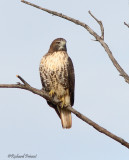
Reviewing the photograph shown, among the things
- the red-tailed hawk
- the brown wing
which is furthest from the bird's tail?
the brown wing

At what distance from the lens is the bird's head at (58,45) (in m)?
8.93

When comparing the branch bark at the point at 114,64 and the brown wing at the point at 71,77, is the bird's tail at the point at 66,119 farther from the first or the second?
the branch bark at the point at 114,64

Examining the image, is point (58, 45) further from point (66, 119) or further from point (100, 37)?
point (100, 37)

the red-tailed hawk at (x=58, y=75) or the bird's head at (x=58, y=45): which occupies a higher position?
the bird's head at (x=58, y=45)

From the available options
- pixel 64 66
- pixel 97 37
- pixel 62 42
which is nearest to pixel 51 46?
pixel 62 42

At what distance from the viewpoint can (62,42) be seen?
906 centimetres

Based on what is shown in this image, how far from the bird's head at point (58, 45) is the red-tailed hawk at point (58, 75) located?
0.04 m

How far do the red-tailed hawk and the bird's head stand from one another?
4 cm

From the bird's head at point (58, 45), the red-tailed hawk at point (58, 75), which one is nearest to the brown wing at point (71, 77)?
the red-tailed hawk at point (58, 75)

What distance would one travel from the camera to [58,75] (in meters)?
8.36

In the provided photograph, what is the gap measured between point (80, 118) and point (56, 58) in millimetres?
2307

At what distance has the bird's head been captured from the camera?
8.93 metres

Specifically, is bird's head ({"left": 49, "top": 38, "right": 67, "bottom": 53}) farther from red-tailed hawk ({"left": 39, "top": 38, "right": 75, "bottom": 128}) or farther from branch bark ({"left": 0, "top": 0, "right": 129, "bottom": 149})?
branch bark ({"left": 0, "top": 0, "right": 129, "bottom": 149})

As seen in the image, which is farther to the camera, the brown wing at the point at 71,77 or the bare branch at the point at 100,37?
the brown wing at the point at 71,77
